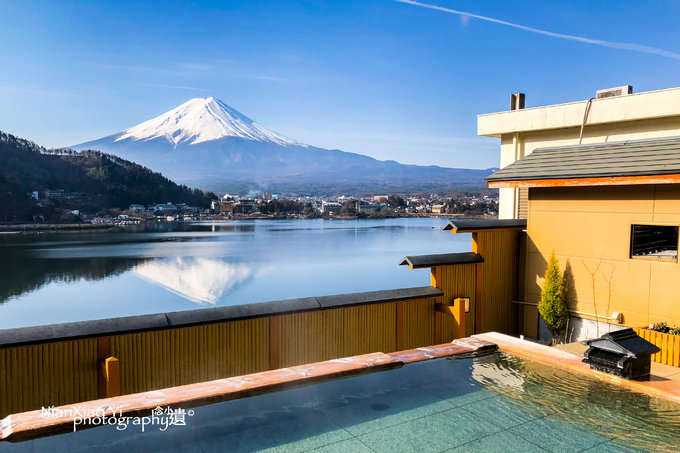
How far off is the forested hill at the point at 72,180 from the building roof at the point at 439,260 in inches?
2584

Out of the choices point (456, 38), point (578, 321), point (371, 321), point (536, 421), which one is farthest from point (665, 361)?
point (456, 38)

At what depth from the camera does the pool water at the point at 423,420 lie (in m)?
3.36

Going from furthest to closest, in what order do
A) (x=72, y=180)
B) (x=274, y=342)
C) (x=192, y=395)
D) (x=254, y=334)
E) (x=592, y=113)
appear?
(x=72, y=180) < (x=592, y=113) < (x=274, y=342) < (x=254, y=334) < (x=192, y=395)

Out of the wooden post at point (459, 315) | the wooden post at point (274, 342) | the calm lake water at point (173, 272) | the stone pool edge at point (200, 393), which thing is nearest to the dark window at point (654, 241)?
the wooden post at point (459, 315)

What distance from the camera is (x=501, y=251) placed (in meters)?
7.94

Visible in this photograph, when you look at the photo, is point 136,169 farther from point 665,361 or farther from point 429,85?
point 665,361

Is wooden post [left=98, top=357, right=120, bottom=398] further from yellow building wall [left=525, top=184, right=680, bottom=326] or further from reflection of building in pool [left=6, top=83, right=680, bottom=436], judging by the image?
yellow building wall [left=525, top=184, right=680, bottom=326]

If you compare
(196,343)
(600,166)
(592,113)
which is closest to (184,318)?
(196,343)

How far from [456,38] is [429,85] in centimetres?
1971

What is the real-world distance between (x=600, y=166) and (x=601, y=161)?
0.62 ft

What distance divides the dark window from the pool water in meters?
2.71

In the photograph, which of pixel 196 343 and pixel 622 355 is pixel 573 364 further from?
pixel 196 343

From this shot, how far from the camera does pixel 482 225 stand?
756 cm

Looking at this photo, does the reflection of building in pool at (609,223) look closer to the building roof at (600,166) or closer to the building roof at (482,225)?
the building roof at (600,166)
